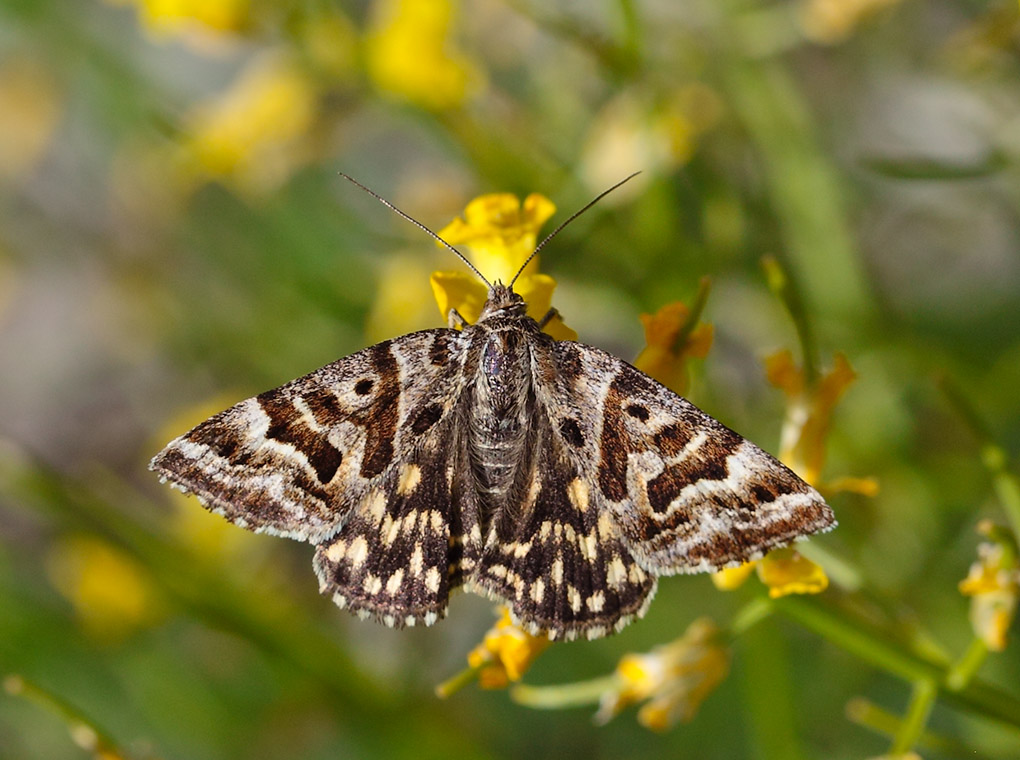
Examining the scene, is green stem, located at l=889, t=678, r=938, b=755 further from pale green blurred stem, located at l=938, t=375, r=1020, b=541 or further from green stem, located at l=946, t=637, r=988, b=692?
pale green blurred stem, located at l=938, t=375, r=1020, b=541

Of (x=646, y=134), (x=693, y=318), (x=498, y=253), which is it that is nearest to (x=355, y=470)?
(x=498, y=253)

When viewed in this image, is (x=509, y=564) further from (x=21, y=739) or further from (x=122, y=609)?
(x=21, y=739)

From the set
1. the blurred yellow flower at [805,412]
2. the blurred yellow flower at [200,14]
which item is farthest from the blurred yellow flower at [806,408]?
the blurred yellow flower at [200,14]

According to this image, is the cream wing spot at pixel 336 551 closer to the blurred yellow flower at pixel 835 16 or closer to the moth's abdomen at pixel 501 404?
the moth's abdomen at pixel 501 404

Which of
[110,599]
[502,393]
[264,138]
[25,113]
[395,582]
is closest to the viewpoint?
[395,582]

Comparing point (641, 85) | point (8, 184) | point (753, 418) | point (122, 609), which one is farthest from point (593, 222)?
point (8, 184)

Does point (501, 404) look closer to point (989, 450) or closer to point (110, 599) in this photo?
point (989, 450)
